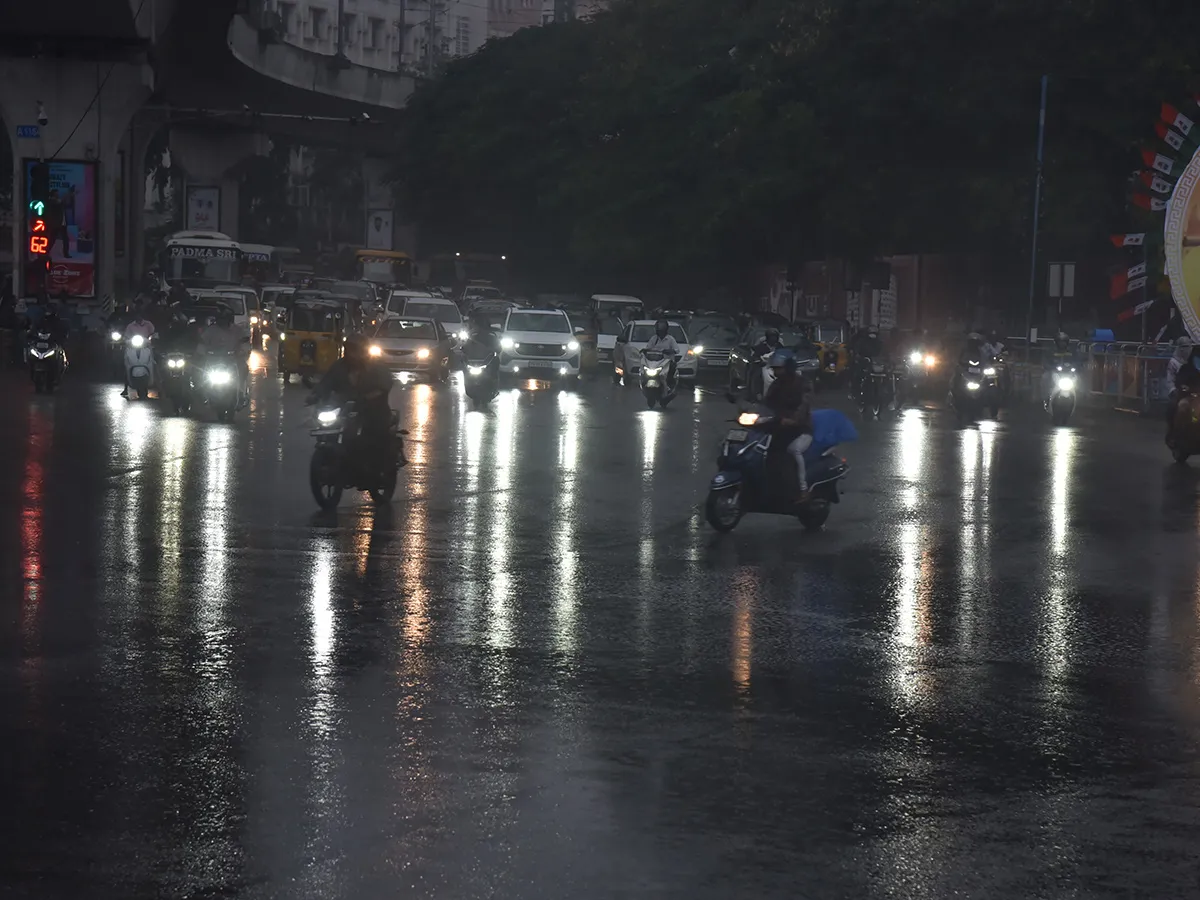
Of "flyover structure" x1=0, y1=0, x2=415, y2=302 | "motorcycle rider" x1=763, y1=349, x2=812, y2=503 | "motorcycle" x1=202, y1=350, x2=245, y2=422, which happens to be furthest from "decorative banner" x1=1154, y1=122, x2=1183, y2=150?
"motorcycle rider" x1=763, y1=349, x2=812, y2=503

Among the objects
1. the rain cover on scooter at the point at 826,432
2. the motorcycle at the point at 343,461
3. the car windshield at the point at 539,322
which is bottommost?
the motorcycle at the point at 343,461

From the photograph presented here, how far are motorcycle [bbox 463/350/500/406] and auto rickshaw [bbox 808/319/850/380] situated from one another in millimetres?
13093

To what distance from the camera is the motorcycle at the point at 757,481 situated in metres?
15.4

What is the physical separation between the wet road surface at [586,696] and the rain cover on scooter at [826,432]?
685 millimetres

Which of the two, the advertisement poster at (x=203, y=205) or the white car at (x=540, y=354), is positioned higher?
the advertisement poster at (x=203, y=205)

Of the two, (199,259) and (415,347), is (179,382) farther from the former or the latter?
(199,259)

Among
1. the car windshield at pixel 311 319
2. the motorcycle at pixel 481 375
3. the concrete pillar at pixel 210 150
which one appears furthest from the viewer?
the concrete pillar at pixel 210 150

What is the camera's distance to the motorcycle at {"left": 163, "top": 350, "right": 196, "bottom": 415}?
91.4 feet

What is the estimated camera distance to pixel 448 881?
572cm

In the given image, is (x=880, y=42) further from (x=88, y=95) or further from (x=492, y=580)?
(x=492, y=580)

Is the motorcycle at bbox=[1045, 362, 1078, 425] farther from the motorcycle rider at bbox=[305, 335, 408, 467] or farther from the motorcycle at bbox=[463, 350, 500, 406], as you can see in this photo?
the motorcycle rider at bbox=[305, 335, 408, 467]

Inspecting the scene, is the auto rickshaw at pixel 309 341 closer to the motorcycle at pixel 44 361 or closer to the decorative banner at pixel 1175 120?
the motorcycle at pixel 44 361

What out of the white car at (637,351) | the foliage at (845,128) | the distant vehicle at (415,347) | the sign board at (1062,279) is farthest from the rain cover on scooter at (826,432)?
the foliage at (845,128)

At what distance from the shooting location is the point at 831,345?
46000 mm
